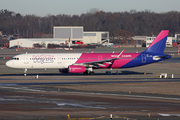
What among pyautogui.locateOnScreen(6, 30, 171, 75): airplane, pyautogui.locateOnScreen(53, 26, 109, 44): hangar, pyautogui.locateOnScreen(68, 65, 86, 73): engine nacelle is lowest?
pyautogui.locateOnScreen(68, 65, 86, 73): engine nacelle

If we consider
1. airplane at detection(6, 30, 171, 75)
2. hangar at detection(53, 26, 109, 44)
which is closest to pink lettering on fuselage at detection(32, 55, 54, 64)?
airplane at detection(6, 30, 171, 75)

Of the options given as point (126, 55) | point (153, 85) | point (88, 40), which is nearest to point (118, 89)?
point (153, 85)

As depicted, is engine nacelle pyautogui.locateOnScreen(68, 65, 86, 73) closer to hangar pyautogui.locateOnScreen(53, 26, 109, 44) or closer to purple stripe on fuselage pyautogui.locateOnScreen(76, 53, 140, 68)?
purple stripe on fuselage pyautogui.locateOnScreen(76, 53, 140, 68)

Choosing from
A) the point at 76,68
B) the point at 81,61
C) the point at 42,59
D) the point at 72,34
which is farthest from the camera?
the point at 72,34

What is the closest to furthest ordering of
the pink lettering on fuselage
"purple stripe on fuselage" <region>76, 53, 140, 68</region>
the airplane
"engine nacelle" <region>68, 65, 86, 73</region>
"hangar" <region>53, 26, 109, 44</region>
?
"engine nacelle" <region>68, 65, 86, 73</region>
the airplane
the pink lettering on fuselage
"purple stripe on fuselage" <region>76, 53, 140, 68</region>
"hangar" <region>53, 26, 109, 44</region>

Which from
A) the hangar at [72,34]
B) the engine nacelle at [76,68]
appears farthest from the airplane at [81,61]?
the hangar at [72,34]

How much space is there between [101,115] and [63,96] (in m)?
8.39

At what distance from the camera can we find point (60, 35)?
173 meters

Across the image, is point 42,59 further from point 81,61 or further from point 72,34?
point 72,34

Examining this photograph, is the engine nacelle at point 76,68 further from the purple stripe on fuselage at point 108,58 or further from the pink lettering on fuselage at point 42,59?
the pink lettering on fuselage at point 42,59

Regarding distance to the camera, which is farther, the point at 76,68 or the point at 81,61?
the point at 81,61

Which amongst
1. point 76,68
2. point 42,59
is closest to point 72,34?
point 42,59

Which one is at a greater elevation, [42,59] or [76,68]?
[42,59]

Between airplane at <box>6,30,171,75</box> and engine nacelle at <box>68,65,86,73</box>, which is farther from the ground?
airplane at <box>6,30,171,75</box>
